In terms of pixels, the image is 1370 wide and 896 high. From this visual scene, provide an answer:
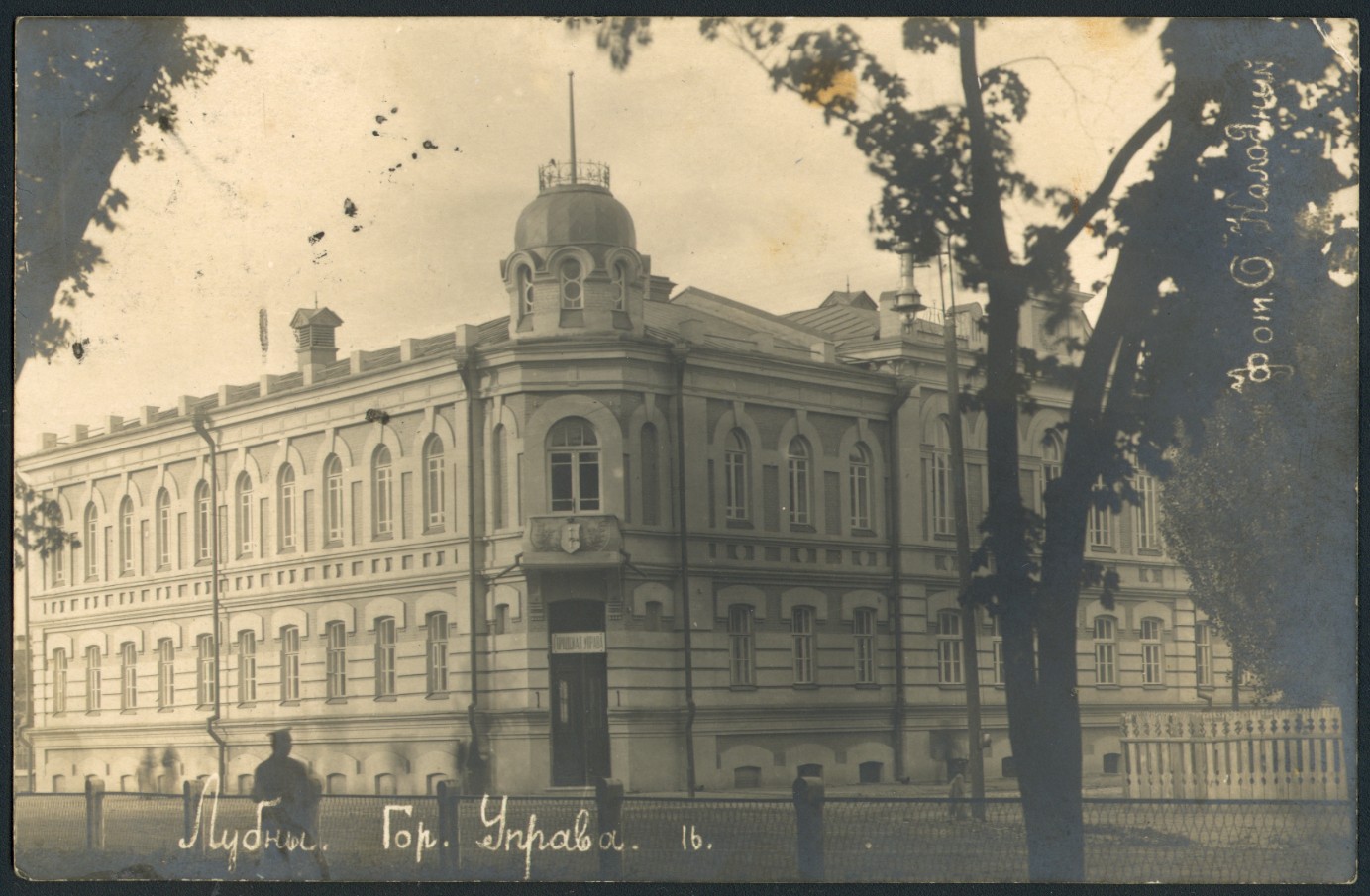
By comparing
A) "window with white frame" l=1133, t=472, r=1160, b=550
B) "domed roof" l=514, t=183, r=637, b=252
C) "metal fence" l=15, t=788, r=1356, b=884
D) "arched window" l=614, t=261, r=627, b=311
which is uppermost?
"domed roof" l=514, t=183, r=637, b=252

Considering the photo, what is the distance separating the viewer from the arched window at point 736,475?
1125cm

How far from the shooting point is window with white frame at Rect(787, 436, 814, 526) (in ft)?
37.2

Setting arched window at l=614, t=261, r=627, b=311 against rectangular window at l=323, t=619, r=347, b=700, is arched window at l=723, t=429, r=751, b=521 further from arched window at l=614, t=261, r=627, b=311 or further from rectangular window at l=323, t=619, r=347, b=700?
rectangular window at l=323, t=619, r=347, b=700

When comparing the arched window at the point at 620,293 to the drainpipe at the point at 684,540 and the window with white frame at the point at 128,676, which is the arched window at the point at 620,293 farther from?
the window with white frame at the point at 128,676

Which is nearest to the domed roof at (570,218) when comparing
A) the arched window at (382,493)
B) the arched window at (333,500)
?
the arched window at (382,493)

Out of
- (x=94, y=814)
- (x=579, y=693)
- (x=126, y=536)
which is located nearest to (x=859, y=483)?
(x=579, y=693)

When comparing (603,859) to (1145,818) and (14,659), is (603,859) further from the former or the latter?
(14,659)

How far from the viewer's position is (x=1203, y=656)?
1117cm

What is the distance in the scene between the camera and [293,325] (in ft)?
36.6

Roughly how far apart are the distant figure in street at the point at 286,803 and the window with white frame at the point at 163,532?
4.67 ft

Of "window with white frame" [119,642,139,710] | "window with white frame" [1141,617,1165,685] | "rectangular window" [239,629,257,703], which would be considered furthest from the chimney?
"window with white frame" [1141,617,1165,685]

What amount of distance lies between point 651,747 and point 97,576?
3796mm

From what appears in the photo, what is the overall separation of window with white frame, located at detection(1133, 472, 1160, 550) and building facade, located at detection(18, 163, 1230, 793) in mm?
17

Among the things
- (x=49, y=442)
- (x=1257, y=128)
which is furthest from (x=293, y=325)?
(x=1257, y=128)
